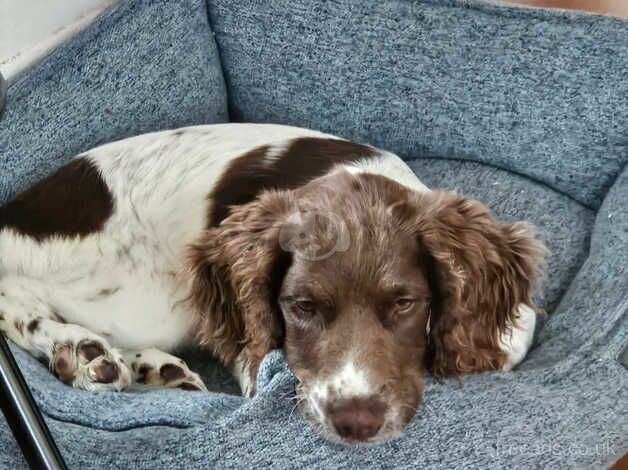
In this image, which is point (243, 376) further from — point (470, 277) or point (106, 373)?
point (470, 277)

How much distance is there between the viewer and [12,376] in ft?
5.70

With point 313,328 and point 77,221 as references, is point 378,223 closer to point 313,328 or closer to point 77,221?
point 313,328

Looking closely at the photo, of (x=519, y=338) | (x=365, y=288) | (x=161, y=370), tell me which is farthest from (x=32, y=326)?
(x=519, y=338)

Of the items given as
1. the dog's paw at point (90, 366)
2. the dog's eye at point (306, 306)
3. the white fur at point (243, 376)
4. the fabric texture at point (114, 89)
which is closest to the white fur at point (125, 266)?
the dog's paw at point (90, 366)

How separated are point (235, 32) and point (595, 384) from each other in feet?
5.94

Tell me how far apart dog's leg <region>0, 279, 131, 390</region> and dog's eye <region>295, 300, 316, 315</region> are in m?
0.60

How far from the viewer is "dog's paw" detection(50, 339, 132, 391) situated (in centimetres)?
221

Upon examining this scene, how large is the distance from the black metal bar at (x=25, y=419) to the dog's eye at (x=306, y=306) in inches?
22.6

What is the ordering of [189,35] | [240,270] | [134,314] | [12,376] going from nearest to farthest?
[12,376], [240,270], [134,314], [189,35]

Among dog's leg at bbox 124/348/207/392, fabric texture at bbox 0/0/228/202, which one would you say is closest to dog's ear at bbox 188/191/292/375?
dog's leg at bbox 124/348/207/392

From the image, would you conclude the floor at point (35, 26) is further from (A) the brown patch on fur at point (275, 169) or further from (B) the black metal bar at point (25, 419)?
(B) the black metal bar at point (25, 419)

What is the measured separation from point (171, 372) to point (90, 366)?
0.73ft

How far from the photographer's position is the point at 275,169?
2.42 meters

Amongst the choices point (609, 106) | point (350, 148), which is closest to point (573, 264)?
point (609, 106)
